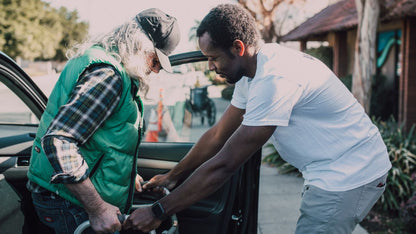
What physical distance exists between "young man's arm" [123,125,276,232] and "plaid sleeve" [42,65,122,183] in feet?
1.15

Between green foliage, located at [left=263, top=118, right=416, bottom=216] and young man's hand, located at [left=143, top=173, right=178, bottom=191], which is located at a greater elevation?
young man's hand, located at [left=143, top=173, right=178, bottom=191]

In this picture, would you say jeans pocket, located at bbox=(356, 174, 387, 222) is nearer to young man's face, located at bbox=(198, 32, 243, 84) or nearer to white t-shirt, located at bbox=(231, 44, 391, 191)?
white t-shirt, located at bbox=(231, 44, 391, 191)

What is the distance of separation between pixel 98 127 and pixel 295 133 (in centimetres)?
92

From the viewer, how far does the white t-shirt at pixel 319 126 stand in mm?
1848

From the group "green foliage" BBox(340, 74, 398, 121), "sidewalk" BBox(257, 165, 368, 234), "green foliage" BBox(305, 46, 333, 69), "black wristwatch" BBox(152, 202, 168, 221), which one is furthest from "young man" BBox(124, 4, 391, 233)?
"green foliage" BBox(305, 46, 333, 69)

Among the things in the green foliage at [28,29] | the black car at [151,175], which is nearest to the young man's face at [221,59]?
the black car at [151,175]

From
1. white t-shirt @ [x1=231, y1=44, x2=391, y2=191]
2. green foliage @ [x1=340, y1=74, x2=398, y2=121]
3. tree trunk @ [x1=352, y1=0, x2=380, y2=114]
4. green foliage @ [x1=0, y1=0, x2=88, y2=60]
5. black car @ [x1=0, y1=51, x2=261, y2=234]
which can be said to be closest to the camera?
white t-shirt @ [x1=231, y1=44, x2=391, y2=191]

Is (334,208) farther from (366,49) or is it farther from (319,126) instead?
(366,49)

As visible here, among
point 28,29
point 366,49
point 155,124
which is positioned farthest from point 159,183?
point 28,29

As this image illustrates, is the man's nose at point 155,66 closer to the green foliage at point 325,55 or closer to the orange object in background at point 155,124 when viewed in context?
the orange object in background at point 155,124

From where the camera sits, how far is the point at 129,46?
182cm

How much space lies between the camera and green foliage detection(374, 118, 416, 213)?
479cm

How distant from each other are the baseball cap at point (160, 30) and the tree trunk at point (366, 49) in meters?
5.05

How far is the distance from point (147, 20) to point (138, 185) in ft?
3.21
